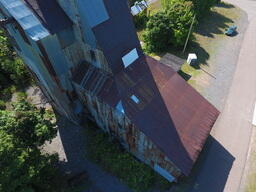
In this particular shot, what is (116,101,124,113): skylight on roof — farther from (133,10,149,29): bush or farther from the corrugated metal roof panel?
(133,10,149,29): bush

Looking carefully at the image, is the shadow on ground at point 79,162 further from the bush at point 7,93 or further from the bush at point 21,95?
the bush at point 7,93

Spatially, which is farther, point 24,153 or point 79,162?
point 79,162

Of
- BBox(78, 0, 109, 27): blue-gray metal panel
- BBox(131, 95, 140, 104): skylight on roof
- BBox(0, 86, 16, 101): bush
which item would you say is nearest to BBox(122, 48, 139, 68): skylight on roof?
BBox(131, 95, 140, 104): skylight on roof

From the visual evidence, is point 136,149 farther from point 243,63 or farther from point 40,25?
point 243,63

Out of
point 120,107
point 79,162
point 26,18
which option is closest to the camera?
point 26,18

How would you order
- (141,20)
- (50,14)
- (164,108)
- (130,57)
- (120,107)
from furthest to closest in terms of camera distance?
(141,20) < (130,57) < (164,108) < (120,107) < (50,14)

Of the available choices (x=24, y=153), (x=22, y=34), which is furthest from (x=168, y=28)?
(x=24, y=153)

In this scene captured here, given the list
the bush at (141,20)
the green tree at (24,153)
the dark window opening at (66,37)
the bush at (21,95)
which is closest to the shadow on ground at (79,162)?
the green tree at (24,153)

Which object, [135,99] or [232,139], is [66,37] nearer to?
[135,99]
